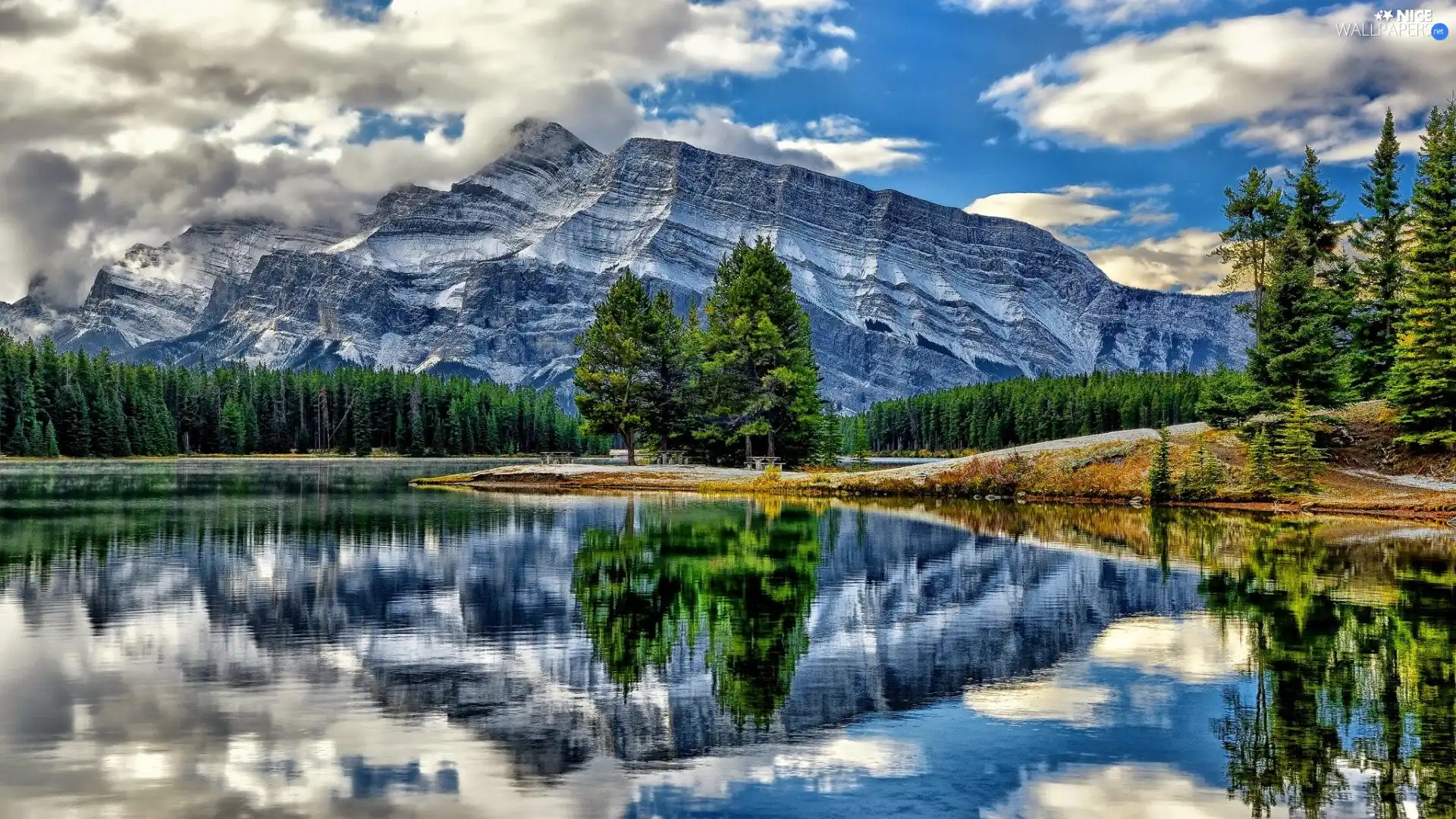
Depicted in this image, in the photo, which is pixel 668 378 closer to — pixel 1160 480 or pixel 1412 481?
pixel 1160 480

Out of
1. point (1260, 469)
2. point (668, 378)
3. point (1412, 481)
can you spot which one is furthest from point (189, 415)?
point (1412, 481)

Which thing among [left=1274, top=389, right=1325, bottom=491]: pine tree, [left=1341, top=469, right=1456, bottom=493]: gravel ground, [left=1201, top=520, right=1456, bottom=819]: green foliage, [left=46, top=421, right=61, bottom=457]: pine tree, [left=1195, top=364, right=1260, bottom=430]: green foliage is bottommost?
[left=1201, top=520, right=1456, bottom=819]: green foliage

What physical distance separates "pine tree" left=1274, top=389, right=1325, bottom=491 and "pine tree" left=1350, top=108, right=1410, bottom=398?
1254 centimetres

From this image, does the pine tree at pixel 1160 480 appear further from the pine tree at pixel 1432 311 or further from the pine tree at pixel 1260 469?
the pine tree at pixel 1432 311

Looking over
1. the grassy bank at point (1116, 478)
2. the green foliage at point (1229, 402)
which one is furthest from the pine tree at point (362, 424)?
the green foliage at point (1229, 402)

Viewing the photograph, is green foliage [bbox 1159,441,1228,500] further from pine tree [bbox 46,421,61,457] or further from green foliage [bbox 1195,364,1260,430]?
pine tree [bbox 46,421,61,457]

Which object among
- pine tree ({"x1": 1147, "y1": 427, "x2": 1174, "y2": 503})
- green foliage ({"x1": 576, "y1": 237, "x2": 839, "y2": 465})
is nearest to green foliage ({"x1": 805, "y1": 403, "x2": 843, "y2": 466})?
green foliage ({"x1": 576, "y1": 237, "x2": 839, "y2": 465})

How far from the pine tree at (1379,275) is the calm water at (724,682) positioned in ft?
108

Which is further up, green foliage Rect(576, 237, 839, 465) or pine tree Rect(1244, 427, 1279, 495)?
green foliage Rect(576, 237, 839, 465)

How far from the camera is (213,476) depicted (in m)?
94.4

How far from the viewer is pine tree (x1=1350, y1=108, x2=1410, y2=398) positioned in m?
60.8

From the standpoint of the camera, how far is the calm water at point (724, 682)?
11.1 meters

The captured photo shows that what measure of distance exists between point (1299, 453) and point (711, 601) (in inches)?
1534

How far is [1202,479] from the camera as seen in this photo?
176 feet
